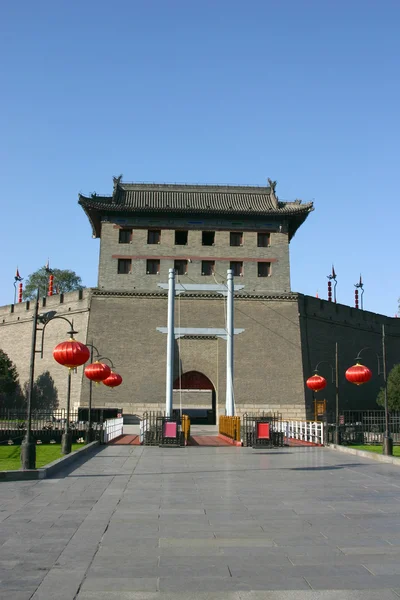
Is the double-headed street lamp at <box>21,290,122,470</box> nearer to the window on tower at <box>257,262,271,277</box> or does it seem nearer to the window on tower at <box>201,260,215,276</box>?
the window on tower at <box>201,260,215,276</box>

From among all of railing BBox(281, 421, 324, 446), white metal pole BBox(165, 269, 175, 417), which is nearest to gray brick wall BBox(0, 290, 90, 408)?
white metal pole BBox(165, 269, 175, 417)

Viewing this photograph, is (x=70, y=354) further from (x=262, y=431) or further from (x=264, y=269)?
(x=264, y=269)

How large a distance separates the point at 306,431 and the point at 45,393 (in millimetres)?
17332

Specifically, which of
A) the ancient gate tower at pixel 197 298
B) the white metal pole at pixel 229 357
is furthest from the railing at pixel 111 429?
the ancient gate tower at pixel 197 298

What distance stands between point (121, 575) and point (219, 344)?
1083 inches

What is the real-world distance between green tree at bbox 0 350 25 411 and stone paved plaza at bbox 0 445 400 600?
2399 cm

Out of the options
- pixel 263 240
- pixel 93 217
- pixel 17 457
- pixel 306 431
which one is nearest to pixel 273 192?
pixel 263 240

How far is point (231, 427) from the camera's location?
2006 centimetres

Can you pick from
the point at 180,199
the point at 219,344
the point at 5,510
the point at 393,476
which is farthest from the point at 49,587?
the point at 180,199

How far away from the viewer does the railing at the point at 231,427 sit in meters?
18.9

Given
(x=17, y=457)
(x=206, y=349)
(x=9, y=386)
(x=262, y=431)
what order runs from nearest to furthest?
(x=17, y=457) → (x=262, y=431) → (x=206, y=349) → (x=9, y=386)

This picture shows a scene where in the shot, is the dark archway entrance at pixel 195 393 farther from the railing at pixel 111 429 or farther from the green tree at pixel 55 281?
the green tree at pixel 55 281

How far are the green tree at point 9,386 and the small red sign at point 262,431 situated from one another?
772 inches

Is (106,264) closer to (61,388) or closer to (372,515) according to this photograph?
(61,388)
